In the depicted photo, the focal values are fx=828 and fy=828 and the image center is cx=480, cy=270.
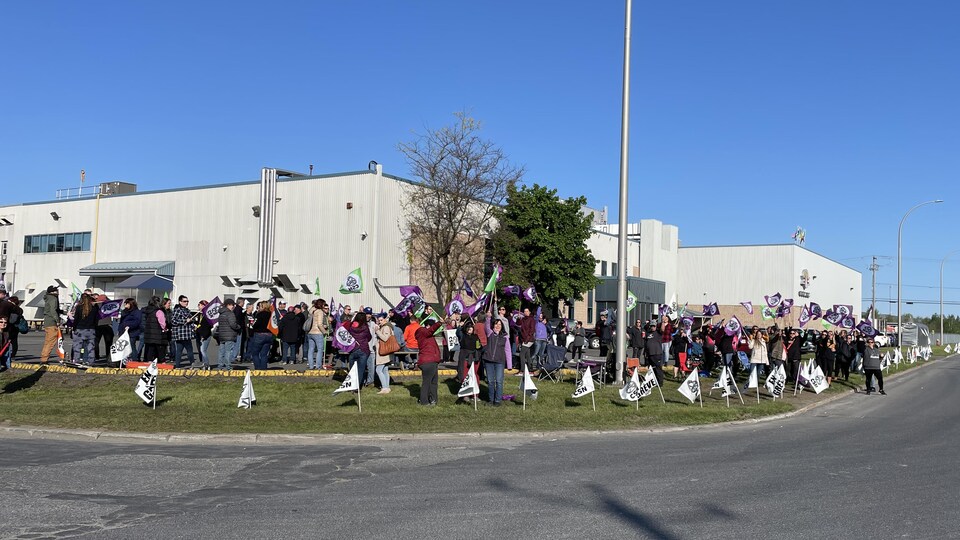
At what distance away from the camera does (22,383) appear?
17.3 metres

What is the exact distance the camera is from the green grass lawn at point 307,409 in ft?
44.7

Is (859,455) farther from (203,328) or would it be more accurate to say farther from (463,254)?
(463,254)

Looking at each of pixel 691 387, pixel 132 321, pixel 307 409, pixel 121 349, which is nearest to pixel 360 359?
pixel 307 409

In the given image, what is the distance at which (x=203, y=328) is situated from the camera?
20.3 meters

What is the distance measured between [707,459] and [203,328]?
13.5m

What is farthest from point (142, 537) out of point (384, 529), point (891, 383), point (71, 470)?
point (891, 383)

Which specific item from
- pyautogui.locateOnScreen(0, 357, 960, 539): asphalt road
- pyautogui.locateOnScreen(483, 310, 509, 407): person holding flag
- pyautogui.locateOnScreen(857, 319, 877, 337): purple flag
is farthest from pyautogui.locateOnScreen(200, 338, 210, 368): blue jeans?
pyautogui.locateOnScreen(857, 319, 877, 337): purple flag

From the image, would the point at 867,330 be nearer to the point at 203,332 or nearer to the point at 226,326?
the point at 226,326

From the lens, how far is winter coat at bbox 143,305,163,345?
1890cm

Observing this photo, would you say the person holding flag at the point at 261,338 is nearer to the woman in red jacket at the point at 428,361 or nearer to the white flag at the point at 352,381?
the white flag at the point at 352,381

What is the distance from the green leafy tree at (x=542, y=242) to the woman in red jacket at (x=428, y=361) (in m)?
29.6

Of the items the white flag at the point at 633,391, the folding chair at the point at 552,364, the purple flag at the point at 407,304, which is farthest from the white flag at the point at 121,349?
the white flag at the point at 633,391

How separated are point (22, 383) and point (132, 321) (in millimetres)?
3197

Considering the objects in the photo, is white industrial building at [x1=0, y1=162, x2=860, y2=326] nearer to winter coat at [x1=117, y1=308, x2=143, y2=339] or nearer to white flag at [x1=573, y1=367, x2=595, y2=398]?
winter coat at [x1=117, y1=308, x2=143, y2=339]
